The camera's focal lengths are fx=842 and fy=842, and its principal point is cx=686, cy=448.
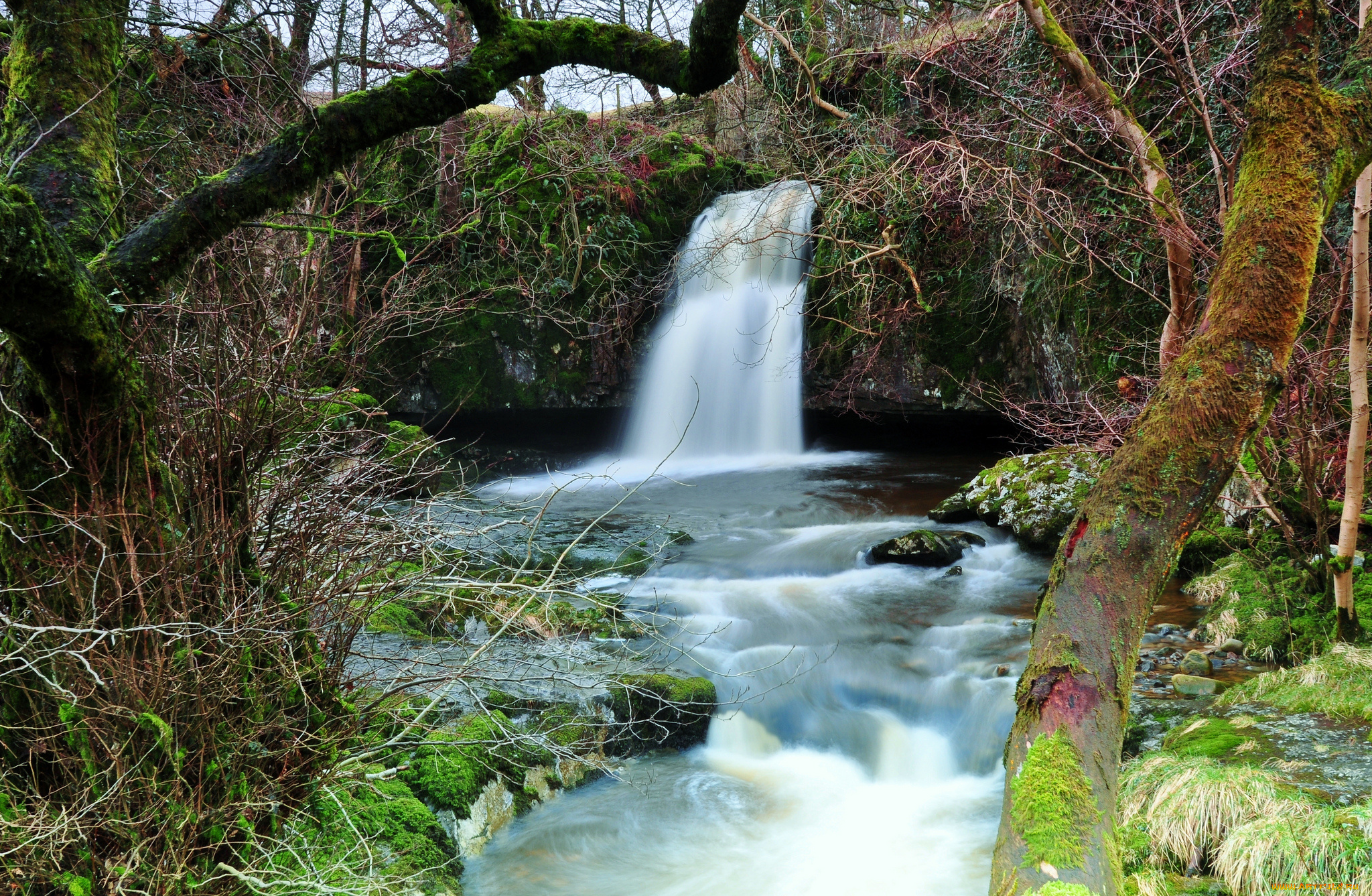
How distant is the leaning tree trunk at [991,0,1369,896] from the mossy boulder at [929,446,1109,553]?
5.80m

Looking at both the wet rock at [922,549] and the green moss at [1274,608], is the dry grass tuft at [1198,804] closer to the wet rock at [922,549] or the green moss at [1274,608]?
the green moss at [1274,608]

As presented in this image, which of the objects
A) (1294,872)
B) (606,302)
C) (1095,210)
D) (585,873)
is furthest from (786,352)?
(1294,872)

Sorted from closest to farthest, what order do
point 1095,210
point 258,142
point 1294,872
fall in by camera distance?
point 1294,872 → point 258,142 → point 1095,210

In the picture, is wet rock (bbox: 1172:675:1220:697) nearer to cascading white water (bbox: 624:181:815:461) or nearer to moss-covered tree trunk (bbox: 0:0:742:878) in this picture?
moss-covered tree trunk (bbox: 0:0:742:878)

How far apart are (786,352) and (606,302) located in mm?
2942

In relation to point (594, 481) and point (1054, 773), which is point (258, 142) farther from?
point (594, 481)

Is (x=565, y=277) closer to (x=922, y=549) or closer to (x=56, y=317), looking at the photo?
(x=922, y=549)

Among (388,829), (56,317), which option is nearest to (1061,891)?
(56,317)

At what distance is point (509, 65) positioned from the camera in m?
3.30

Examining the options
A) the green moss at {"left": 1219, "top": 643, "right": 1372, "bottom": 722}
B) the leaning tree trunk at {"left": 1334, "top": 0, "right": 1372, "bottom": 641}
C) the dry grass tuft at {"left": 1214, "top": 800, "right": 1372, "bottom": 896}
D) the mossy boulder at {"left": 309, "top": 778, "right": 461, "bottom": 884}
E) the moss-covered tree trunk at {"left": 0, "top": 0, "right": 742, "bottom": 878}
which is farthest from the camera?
the green moss at {"left": 1219, "top": 643, "right": 1372, "bottom": 722}

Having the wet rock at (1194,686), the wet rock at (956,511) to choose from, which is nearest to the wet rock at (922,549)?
the wet rock at (956,511)

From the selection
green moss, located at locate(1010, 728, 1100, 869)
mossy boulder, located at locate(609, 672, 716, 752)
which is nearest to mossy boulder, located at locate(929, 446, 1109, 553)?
mossy boulder, located at locate(609, 672, 716, 752)

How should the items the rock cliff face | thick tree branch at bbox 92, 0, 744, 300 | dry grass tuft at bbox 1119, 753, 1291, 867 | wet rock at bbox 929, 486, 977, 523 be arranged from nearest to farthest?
thick tree branch at bbox 92, 0, 744, 300
dry grass tuft at bbox 1119, 753, 1291, 867
wet rock at bbox 929, 486, 977, 523
the rock cliff face

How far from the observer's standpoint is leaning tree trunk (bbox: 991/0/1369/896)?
168 centimetres
